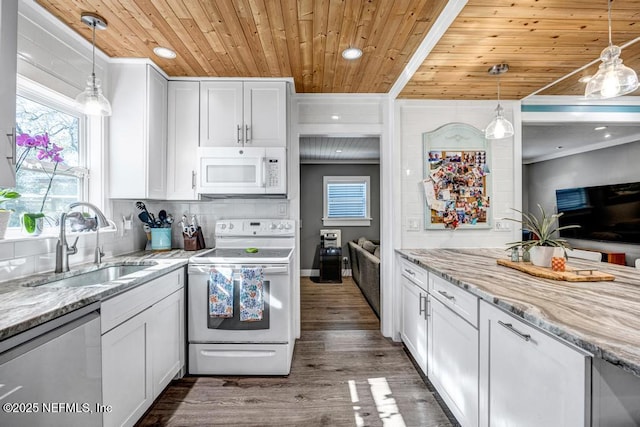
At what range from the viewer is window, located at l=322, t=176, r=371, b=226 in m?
6.11

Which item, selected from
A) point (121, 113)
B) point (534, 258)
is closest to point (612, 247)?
point (534, 258)

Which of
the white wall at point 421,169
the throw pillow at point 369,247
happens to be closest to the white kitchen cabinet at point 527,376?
the white wall at point 421,169

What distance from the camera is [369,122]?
3076mm

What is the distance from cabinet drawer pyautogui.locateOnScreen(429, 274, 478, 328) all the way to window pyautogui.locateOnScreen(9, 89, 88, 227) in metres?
2.43

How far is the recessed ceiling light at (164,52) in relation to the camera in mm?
2203

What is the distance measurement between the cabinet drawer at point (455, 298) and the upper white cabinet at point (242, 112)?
64.8 inches

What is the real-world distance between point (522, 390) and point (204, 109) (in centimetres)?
281

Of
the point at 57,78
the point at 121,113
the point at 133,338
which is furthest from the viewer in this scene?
the point at 121,113

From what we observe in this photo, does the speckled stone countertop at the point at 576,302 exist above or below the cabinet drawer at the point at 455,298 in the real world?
above

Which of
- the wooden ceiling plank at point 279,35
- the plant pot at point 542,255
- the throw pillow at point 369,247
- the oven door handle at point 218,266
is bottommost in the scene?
the throw pillow at point 369,247

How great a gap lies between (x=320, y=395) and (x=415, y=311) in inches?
36.3

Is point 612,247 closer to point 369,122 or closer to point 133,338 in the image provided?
point 369,122

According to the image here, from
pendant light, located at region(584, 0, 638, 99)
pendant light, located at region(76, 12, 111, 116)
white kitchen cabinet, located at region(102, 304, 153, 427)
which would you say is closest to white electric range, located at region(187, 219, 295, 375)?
white kitchen cabinet, located at region(102, 304, 153, 427)

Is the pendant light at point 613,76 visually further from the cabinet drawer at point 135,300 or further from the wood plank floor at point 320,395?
the cabinet drawer at point 135,300
